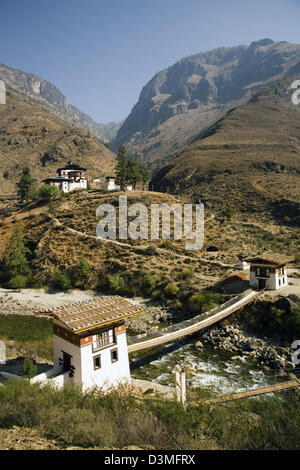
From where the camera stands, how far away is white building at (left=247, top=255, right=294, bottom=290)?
27609mm

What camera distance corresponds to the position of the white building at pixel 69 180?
62875mm

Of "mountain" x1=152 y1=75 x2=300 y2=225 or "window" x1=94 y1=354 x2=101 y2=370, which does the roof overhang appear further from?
"mountain" x1=152 y1=75 x2=300 y2=225

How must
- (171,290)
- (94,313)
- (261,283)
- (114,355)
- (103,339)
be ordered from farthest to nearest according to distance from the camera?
(171,290)
(261,283)
(114,355)
(94,313)
(103,339)

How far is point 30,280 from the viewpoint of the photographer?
4016cm

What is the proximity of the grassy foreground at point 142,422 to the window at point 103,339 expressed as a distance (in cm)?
286

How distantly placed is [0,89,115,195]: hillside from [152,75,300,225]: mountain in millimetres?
30707

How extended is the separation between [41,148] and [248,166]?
7274cm

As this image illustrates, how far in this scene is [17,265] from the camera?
40812 mm

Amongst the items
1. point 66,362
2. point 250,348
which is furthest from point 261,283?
point 66,362

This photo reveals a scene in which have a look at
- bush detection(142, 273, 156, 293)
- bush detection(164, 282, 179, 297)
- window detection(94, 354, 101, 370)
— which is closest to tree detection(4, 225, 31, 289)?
bush detection(142, 273, 156, 293)

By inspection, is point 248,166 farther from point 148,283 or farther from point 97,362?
point 97,362

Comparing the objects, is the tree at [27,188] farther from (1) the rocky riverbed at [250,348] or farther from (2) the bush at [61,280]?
(1) the rocky riverbed at [250,348]
